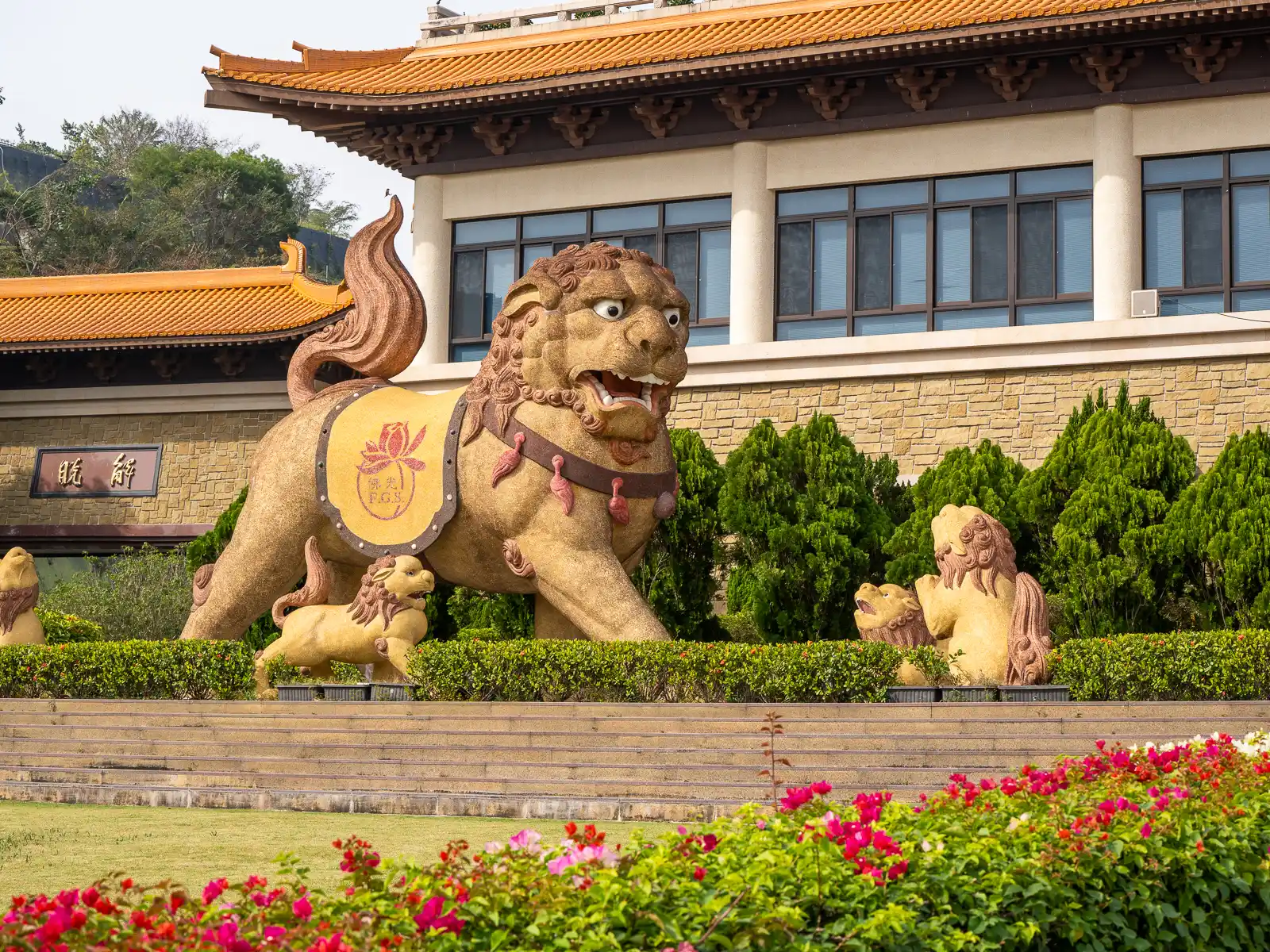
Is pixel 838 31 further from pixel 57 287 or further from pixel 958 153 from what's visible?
pixel 57 287

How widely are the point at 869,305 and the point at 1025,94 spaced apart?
2710 millimetres

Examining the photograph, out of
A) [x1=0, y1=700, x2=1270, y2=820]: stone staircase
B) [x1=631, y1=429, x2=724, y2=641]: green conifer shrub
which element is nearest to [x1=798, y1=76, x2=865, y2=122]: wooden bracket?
[x1=631, y1=429, x2=724, y2=641]: green conifer shrub

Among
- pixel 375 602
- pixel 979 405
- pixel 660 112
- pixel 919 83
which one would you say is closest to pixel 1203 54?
pixel 919 83

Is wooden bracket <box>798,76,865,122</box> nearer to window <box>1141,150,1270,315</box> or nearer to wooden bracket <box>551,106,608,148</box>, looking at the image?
wooden bracket <box>551,106,608,148</box>

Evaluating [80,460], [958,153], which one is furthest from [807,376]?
[80,460]

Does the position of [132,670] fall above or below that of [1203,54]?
below

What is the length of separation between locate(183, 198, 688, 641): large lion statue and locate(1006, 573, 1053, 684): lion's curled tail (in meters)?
2.39

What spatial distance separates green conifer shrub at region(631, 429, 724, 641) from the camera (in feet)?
53.8

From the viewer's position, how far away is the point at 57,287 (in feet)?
75.4

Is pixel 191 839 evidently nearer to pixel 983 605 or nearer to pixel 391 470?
pixel 391 470

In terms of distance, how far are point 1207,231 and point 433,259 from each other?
8.65m

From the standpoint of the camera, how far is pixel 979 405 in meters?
17.9

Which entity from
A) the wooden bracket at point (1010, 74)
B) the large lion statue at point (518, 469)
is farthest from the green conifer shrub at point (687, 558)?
the wooden bracket at point (1010, 74)

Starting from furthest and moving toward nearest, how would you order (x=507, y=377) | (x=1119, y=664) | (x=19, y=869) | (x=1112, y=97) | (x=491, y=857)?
(x=1112, y=97), (x=507, y=377), (x=1119, y=664), (x=19, y=869), (x=491, y=857)
